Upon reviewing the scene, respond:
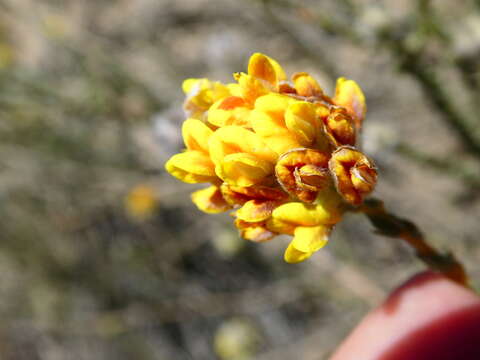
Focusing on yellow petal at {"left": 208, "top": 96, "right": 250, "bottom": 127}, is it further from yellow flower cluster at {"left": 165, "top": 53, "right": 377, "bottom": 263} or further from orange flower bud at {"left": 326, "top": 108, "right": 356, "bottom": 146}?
orange flower bud at {"left": 326, "top": 108, "right": 356, "bottom": 146}

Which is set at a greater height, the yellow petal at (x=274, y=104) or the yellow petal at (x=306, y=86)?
the yellow petal at (x=306, y=86)

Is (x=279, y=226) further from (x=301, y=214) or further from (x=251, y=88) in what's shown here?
(x=251, y=88)

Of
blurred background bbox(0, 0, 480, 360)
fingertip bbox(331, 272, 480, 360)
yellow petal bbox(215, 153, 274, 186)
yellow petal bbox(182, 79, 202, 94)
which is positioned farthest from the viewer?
blurred background bbox(0, 0, 480, 360)

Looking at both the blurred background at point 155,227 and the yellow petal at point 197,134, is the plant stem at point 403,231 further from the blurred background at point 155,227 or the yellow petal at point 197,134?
the blurred background at point 155,227

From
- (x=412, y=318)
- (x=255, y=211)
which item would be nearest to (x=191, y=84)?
(x=255, y=211)

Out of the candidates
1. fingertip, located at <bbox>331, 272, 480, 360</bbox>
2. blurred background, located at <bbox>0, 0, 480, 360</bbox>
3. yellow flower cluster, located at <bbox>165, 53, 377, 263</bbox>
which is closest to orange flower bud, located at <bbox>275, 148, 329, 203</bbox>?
yellow flower cluster, located at <bbox>165, 53, 377, 263</bbox>

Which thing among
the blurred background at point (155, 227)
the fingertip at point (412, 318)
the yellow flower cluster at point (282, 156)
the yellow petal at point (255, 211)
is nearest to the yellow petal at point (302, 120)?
the yellow flower cluster at point (282, 156)
